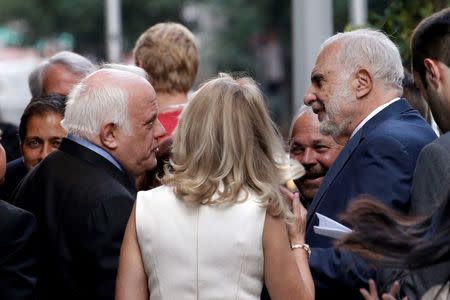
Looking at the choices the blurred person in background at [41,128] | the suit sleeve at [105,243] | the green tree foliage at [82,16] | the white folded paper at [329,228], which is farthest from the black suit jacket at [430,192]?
the green tree foliage at [82,16]

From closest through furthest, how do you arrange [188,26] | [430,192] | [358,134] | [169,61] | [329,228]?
[430,192], [329,228], [358,134], [169,61], [188,26]

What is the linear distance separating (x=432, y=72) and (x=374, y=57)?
766 mm

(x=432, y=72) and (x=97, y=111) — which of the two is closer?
(x=432, y=72)

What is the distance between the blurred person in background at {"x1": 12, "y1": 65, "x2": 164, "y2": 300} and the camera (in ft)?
16.5

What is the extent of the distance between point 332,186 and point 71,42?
85.1 ft

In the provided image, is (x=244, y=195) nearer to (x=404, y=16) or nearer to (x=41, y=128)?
(x=41, y=128)

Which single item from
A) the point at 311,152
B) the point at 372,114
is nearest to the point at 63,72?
the point at 311,152

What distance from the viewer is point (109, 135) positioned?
210 inches

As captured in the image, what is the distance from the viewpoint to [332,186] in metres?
5.05

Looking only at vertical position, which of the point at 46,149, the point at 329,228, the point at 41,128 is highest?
the point at 329,228

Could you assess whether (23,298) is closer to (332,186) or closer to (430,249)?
(332,186)

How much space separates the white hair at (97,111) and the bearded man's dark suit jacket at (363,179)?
902mm

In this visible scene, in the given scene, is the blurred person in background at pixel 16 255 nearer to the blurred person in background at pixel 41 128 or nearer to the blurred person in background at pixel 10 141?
the blurred person in background at pixel 41 128

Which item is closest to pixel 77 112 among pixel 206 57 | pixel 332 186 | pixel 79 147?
pixel 79 147
